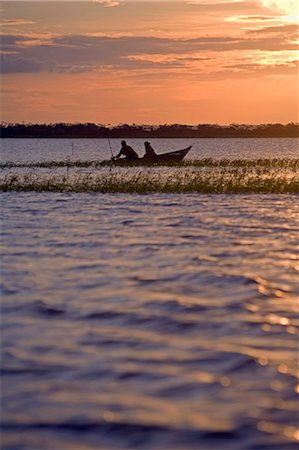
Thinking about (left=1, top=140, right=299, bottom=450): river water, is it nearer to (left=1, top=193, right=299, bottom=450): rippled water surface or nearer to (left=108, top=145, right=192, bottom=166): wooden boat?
(left=1, top=193, right=299, bottom=450): rippled water surface

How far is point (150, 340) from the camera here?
11.0m

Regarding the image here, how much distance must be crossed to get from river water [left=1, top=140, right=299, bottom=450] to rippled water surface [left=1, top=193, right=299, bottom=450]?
2cm

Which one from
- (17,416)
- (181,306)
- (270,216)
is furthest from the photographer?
(270,216)

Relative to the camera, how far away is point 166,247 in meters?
19.0

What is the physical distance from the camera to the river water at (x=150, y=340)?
8.12 metres

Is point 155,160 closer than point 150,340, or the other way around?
point 150,340

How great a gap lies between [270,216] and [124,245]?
7.20 m

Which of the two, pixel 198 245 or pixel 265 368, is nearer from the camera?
pixel 265 368

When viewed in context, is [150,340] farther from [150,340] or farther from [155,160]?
[155,160]

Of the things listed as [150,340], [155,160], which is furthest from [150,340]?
[155,160]

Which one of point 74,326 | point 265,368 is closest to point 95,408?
point 265,368

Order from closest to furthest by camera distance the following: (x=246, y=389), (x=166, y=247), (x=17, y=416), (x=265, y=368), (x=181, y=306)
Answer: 1. (x=17, y=416)
2. (x=246, y=389)
3. (x=265, y=368)
4. (x=181, y=306)
5. (x=166, y=247)

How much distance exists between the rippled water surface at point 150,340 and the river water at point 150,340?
0.02 metres

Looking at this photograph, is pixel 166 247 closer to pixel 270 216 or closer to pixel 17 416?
pixel 270 216
